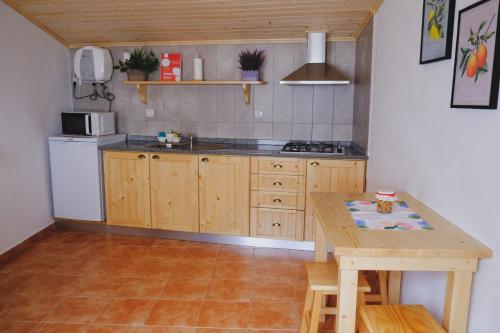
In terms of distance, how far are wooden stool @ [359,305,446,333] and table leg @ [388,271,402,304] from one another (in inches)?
20.1

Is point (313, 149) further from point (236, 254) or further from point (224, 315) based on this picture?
point (224, 315)

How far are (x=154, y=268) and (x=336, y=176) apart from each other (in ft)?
5.45

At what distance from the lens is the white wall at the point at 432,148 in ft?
4.40

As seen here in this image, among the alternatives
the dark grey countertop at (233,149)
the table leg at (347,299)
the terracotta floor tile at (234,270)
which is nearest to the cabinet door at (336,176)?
the dark grey countertop at (233,149)

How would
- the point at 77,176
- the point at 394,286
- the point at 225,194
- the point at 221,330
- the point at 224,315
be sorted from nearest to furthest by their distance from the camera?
the point at 394,286
the point at 221,330
the point at 224,315
the point at 225,194
the point at 77,176

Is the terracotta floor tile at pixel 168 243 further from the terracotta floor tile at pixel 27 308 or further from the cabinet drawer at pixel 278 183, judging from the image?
the terracotta floor tile at pixel 27 308

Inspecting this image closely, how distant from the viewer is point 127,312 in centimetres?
244

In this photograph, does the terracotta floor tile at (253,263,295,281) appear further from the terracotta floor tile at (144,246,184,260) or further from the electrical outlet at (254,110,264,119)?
the electrical outlet at (254,110,264,119)

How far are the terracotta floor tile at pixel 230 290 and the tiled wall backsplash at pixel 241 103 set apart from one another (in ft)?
5.36

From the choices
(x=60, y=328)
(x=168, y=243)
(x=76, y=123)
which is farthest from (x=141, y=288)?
(x=76, y=123)

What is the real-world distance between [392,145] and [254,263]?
57.6 inches

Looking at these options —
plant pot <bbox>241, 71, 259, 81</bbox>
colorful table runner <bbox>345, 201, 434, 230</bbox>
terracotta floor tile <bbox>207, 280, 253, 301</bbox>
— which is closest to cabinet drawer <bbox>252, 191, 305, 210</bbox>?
terracotta floor tile <bbox>207, 280, 253, 301</bbox>

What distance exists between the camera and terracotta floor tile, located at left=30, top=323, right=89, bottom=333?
2230 mm

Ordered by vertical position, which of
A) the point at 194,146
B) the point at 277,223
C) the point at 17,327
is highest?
the point at 194,146
